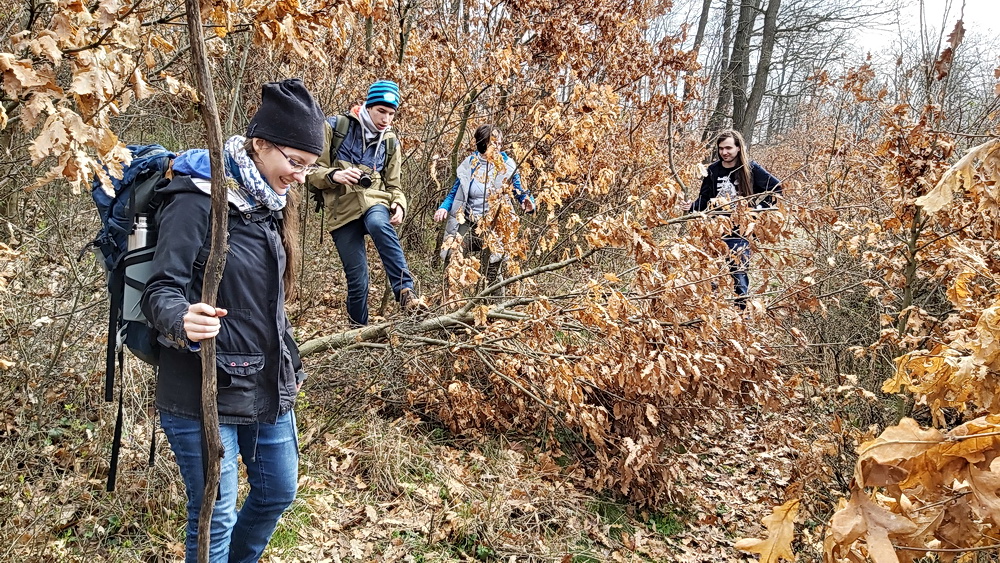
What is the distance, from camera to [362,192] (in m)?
4.62

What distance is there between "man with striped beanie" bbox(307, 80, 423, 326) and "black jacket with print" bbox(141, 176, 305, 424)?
2.30 m

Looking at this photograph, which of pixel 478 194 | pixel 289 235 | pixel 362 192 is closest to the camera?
pixel 289 235

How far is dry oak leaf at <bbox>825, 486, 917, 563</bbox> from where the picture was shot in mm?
1123

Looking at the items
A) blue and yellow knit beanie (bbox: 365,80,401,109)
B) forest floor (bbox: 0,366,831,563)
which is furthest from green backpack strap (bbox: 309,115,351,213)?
forest floor (bbox: 0,366,831,563)

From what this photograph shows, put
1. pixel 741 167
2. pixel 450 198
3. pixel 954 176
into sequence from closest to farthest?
1. pixel 954 176
2. pixel 450 198
3. pixel 741 167

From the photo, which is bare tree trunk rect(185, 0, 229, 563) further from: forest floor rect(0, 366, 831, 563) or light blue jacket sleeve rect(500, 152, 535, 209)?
light blue jacket sleeve rect(500, 152, 535, 209)

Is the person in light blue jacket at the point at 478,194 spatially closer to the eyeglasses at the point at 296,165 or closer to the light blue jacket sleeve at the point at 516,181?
the light blue jacket sleeve at the point at 516,181

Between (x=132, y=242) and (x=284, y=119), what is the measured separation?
66 centimetres

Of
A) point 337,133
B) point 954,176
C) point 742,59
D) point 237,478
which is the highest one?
point 742,59

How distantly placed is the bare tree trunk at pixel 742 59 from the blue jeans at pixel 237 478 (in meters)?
13.5

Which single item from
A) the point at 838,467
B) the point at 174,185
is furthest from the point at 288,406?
the point at 838,467

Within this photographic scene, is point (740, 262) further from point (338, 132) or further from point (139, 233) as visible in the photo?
point (139, 233)

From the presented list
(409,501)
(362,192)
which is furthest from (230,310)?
(362,192)

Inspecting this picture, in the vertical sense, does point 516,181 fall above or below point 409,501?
above
